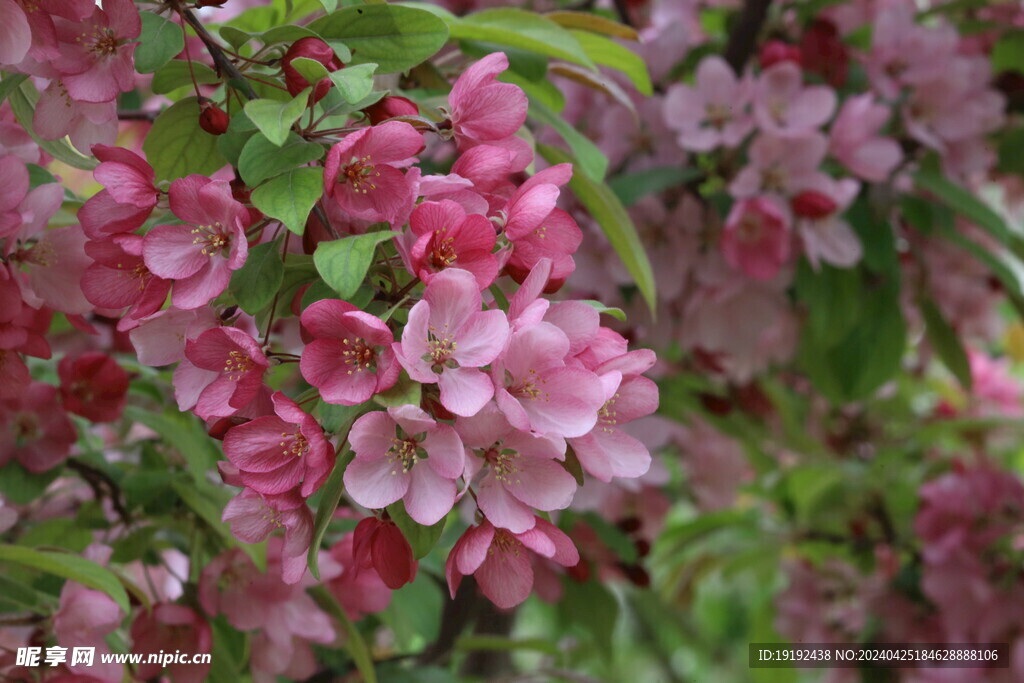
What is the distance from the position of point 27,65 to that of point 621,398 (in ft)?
1.03

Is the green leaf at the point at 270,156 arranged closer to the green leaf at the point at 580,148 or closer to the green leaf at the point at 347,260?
the green leaf at the point at 347,260

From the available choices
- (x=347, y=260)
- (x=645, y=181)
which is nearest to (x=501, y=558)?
(x=347, y=260)

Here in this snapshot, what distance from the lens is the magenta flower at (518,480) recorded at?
386 millimetres

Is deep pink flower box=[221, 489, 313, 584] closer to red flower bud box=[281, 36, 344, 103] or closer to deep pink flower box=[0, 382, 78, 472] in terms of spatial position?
red flower bud box=[281, 36, 344, 103]

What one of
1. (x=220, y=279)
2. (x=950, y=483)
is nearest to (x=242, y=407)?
(x=220, y=279)

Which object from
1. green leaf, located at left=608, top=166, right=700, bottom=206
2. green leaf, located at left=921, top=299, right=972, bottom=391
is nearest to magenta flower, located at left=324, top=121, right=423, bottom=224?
green leaf, located at left=608, top=166, right=700, bottom=206

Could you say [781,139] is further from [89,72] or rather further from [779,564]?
[779,564]

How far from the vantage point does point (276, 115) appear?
398 mm

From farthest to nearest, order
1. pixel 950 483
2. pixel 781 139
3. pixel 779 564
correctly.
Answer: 1. pixel 779 564
2. pixel 950 483
3. pixel 781 139

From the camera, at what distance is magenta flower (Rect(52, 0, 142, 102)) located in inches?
17.6

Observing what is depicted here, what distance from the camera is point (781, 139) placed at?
88 centimetres

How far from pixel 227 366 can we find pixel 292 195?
2.9 inches

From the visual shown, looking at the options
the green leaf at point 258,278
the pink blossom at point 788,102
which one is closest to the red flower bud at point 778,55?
the pink blossom at point 788,102

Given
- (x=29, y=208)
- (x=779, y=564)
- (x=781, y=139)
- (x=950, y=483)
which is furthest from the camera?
(x=779, y=564)
